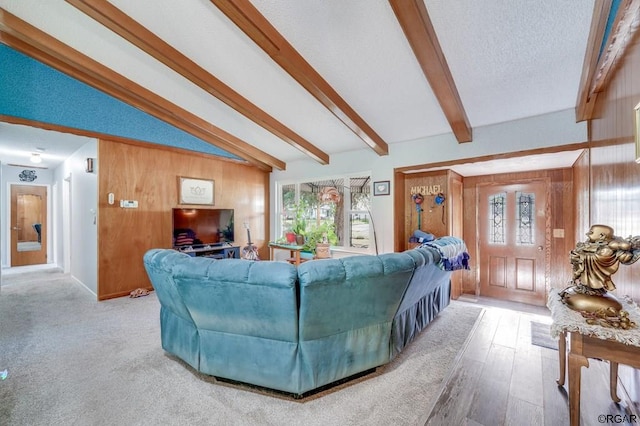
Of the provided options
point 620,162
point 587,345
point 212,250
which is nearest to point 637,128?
point 620,162

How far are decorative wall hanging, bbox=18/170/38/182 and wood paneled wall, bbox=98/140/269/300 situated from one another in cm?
435

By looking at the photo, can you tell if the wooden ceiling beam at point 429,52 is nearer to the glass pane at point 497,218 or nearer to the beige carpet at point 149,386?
the glass pane at point 497,218

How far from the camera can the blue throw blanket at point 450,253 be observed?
8.84 feet

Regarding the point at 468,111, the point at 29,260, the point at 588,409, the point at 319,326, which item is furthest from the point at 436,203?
the point at 29,260

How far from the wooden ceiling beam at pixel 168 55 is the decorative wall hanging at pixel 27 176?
20.6 ft

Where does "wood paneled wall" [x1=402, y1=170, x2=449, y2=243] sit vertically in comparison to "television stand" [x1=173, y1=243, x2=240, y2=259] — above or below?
above

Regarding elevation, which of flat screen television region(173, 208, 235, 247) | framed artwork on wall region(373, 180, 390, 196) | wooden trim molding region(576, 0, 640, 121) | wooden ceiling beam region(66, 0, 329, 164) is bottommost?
flat screen television region(173, 208, 235, 247)

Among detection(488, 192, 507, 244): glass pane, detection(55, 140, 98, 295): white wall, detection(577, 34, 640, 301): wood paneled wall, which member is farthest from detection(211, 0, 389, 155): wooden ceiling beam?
detection(55, 140, 98, 295): white wall

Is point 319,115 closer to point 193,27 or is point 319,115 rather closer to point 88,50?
point 193,27

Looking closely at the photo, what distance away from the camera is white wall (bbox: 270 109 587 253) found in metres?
3.05

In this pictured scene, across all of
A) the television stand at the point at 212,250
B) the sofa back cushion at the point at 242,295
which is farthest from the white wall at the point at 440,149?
the sofa back cushion at the point at 242,295

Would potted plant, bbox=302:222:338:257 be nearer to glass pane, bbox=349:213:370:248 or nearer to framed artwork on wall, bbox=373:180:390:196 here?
glass pane, bbox=349:213:370:248

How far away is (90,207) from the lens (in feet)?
14.0

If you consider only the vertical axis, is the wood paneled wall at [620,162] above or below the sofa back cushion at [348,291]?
above
